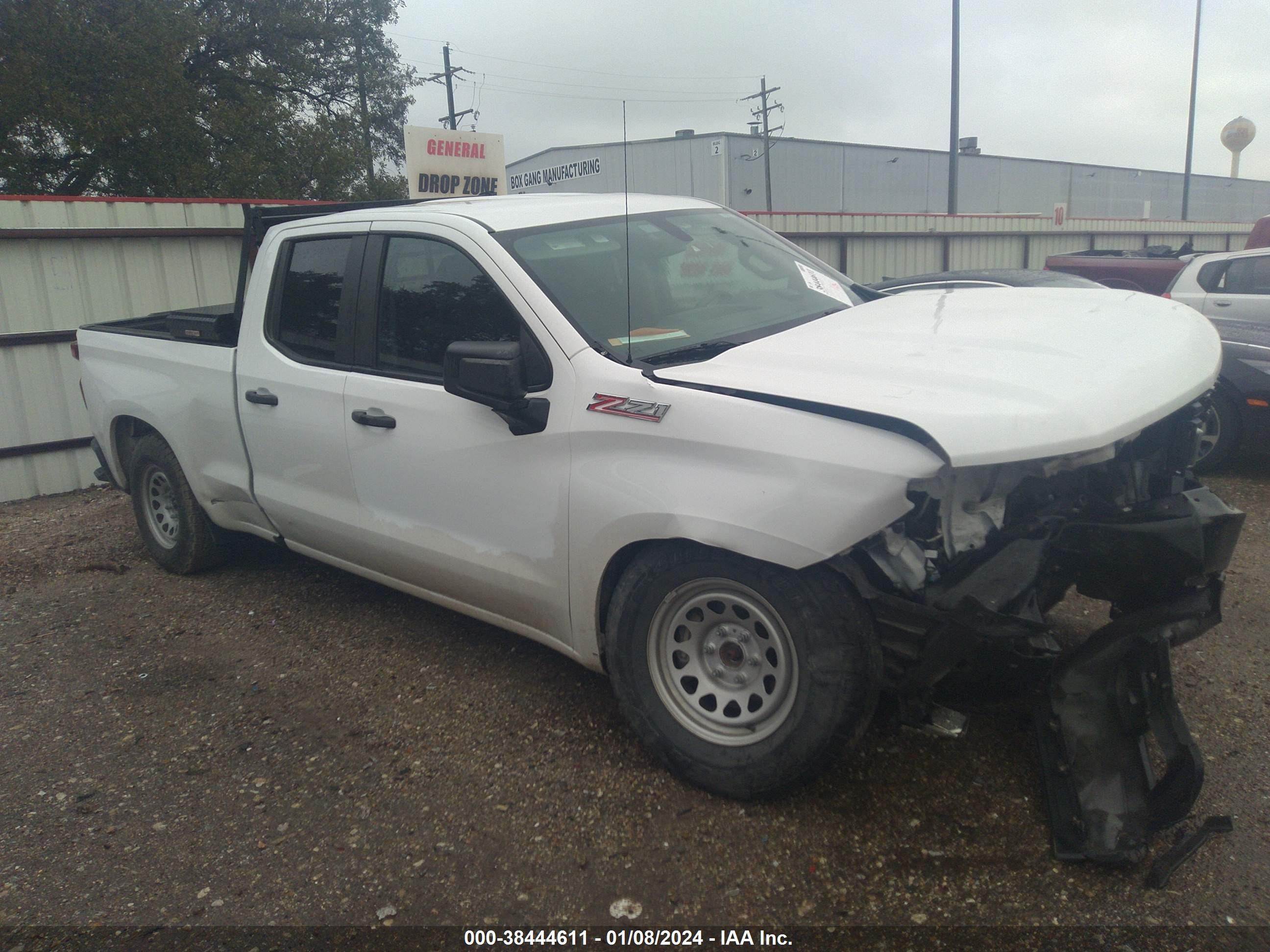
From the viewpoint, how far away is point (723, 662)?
114 inches

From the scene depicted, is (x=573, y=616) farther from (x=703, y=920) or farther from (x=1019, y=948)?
(x=1019, y=948)

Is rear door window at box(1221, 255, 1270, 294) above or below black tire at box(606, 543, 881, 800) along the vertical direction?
above

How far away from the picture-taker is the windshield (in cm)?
323

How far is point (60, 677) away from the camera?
416 cm

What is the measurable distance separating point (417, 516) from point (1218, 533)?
8.90 feet

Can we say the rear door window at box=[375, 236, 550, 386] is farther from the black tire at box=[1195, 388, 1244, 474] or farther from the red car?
the red car

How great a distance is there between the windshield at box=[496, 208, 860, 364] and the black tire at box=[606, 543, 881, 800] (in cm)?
73

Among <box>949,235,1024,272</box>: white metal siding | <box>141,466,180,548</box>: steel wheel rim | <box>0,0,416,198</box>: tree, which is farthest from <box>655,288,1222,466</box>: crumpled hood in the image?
<box>0,0,416,198</box>: tree

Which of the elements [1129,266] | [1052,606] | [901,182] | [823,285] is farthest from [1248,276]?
[901,182]

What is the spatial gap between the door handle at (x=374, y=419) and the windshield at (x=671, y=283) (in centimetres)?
82

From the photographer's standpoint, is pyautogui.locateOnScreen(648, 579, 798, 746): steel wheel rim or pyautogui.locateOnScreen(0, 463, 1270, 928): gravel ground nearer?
pyautogui.locateOnScreen(0, 463, 1270, 928): gravel ground

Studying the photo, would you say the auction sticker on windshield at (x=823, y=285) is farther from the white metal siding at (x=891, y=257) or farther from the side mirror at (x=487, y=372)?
the white metal siding at (x=891, y=257)

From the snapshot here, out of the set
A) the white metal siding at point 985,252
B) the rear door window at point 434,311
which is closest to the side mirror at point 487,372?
the rear door window at point 434,311

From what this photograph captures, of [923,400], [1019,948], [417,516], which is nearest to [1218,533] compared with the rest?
[923,400]
